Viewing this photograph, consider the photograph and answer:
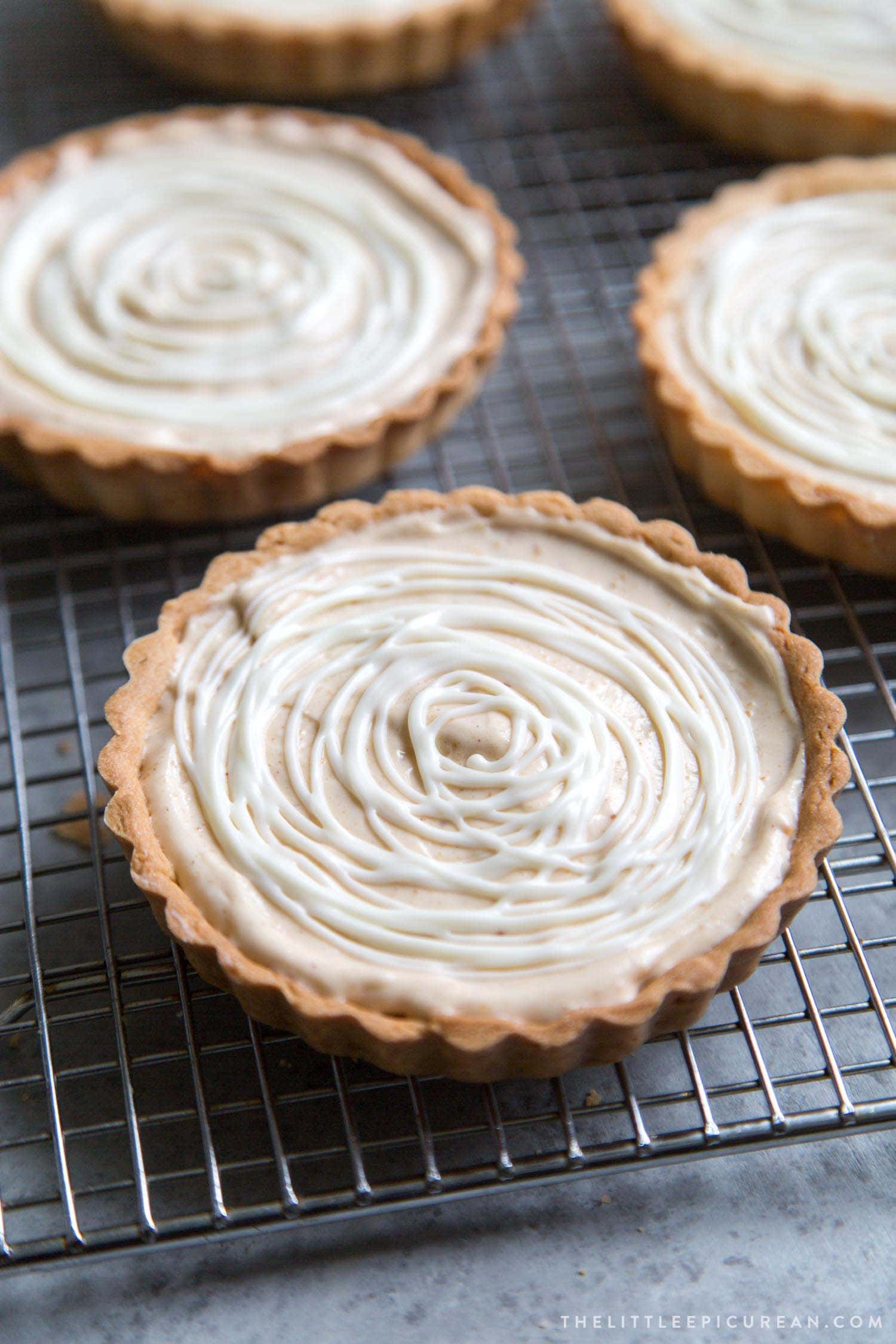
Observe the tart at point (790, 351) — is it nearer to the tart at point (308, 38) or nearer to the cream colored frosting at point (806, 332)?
the cream colored frosting at point (806, 332)

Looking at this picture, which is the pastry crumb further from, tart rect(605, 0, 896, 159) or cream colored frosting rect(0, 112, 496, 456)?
tart rect(605, 0, 896, 159)

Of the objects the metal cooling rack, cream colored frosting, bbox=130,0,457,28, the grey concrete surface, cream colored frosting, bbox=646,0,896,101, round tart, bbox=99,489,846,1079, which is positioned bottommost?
the grey concrete surface

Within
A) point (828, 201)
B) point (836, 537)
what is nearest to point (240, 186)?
point (828, 201)

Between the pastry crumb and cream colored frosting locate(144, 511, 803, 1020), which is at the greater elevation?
cream colored frosting locate(144, 511, 803, 1020)

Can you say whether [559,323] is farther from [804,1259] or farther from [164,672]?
[804,1259]

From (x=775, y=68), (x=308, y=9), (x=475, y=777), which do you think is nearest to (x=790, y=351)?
(x=775, y=68)

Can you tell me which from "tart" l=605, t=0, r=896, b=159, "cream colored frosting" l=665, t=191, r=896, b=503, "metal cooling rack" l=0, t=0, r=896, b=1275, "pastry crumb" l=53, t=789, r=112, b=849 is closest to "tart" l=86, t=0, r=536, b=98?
"tart" l=605, t=0, r=896, b=159

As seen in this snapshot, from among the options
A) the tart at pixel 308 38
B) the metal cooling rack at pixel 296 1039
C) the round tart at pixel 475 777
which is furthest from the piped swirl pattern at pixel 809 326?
the tart at pixel 308 38
